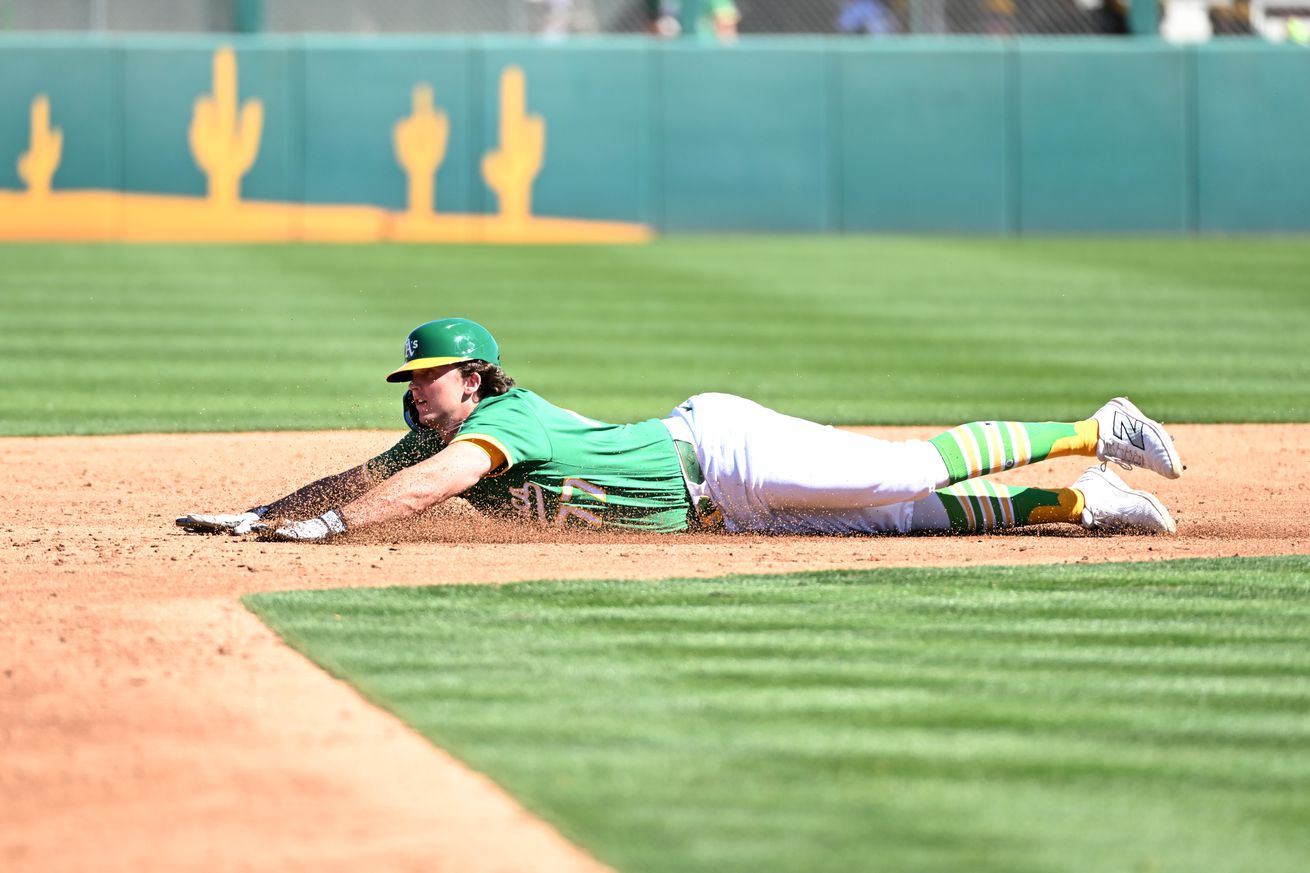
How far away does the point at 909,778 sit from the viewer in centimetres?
388

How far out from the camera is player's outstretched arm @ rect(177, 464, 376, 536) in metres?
6.66

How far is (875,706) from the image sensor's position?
14.5ft

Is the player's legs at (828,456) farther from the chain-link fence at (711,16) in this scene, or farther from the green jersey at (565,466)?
the chain-link fence at (711,16)

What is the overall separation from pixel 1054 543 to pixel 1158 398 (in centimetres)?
448

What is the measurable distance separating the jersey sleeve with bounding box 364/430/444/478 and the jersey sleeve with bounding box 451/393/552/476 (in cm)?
38

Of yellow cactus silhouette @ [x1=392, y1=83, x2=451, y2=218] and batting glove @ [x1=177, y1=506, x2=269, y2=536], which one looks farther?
yellow cactus silhouette @ [x1=392, y1=83, x2=451, y2=218]

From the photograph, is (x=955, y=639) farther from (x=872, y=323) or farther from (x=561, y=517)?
(x=872, y=323)

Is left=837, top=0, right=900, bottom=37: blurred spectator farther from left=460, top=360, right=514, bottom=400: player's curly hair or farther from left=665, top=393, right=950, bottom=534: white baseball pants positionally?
left=460, top=360, right=514, bottom=400: player's curly hair

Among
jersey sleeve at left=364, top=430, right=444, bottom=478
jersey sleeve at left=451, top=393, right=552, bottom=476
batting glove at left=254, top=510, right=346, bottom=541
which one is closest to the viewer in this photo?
jersey sleeve at left=451, top=393, right=552, bottom=476

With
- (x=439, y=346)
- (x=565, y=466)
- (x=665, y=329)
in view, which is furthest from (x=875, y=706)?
(x=665, y=329)

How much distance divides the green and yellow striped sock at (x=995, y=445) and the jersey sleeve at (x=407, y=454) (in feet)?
5.55

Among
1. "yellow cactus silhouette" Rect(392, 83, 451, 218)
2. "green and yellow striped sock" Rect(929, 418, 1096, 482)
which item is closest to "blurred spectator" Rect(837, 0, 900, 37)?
"yellow cactus silhouette" Rect(392, 83, 451, 218)

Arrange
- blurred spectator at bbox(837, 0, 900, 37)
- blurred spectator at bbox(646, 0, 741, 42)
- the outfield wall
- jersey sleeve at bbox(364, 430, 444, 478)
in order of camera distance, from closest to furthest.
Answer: jersey sleeve at bbox(364, 430, 444, 478)
the outfield wall
blurred spectator at bbox(646, 0, 741, 42)
blurred spectator at bbox(837, 0, 900, 37)

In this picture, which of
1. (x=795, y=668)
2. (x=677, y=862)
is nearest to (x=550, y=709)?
(x=795, y=668)
